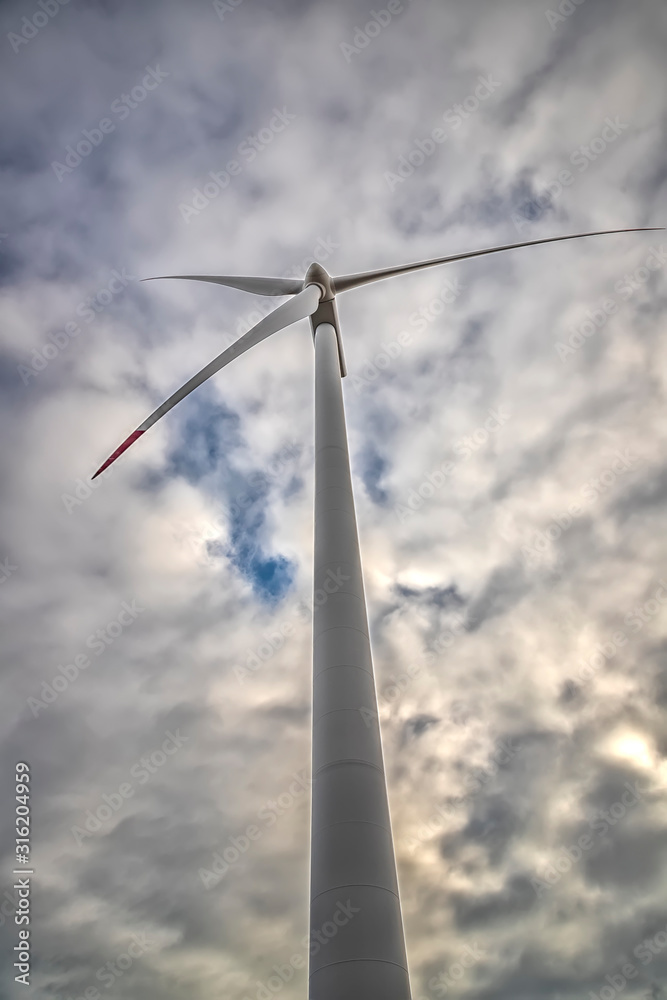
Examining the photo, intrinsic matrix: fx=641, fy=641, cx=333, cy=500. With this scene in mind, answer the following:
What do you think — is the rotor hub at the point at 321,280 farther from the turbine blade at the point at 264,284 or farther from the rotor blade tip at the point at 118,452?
the rotor blade tip at the point at 118,452

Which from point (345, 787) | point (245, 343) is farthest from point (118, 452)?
point (345, 787)

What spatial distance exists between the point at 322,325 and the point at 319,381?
6.16m

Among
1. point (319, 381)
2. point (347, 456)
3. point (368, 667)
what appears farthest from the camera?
point (319, 381)

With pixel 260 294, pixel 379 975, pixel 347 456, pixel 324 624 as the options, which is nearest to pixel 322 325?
pixel 260 294

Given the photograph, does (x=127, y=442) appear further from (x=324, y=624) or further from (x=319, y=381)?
(x=324, y=624)

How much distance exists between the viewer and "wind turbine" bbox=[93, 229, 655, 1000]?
10898 mm

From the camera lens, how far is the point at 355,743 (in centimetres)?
1321

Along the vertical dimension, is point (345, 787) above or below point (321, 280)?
below

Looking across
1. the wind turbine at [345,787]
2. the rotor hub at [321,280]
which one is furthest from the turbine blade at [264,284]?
the wind turbine at [345,787]

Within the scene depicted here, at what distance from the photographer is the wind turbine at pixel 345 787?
35.8 feet

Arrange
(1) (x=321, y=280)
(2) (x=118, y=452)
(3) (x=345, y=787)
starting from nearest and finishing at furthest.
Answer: (3) (x=345, y=787) → (2) (x=118, y=452) → (1) (x=321, y=280)

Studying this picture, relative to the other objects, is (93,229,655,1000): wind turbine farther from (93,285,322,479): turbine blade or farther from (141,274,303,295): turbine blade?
(141,274,303,295): turbine blade

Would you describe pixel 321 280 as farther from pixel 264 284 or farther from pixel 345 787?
pixel 345 787

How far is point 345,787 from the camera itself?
1262 cm
